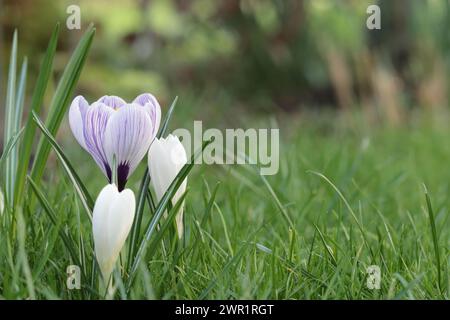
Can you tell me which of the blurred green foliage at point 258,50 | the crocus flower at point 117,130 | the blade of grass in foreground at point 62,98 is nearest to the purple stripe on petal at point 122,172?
the crocus flower at point 117,130

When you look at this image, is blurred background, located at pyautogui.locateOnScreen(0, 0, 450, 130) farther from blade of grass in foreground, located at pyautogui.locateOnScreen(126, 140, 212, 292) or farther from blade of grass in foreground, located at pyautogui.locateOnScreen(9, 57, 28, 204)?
blade of grass in foreground, located at pyautogui.locateOnScreen(126, 140, 212, 292)

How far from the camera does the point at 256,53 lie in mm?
4422

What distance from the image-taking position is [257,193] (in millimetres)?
1937

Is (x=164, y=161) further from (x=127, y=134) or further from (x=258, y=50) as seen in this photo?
(x=258, y=50)

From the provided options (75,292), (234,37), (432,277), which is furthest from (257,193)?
(234,37)

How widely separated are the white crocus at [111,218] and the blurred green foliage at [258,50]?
108 inches

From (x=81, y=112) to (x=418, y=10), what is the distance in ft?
11.0

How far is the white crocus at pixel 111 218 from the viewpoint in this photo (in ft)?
3.11

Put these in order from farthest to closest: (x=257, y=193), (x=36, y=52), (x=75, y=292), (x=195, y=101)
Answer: (x=36, y=52) → (x=195, y=101) → (x=257, y=193) → (x=75, y=292)

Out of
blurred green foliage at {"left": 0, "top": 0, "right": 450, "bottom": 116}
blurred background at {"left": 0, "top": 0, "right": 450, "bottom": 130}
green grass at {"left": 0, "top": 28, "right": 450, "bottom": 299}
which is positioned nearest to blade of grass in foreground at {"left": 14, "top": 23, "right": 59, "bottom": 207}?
green grass at {"left": 0, "top": 28, "right": 450, "bottom": 299}

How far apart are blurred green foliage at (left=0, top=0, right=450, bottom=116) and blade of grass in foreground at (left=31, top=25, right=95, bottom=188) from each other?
8.13 ft

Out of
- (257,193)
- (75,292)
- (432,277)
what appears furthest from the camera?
(257,193)

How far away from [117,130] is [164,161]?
79 millimetres
